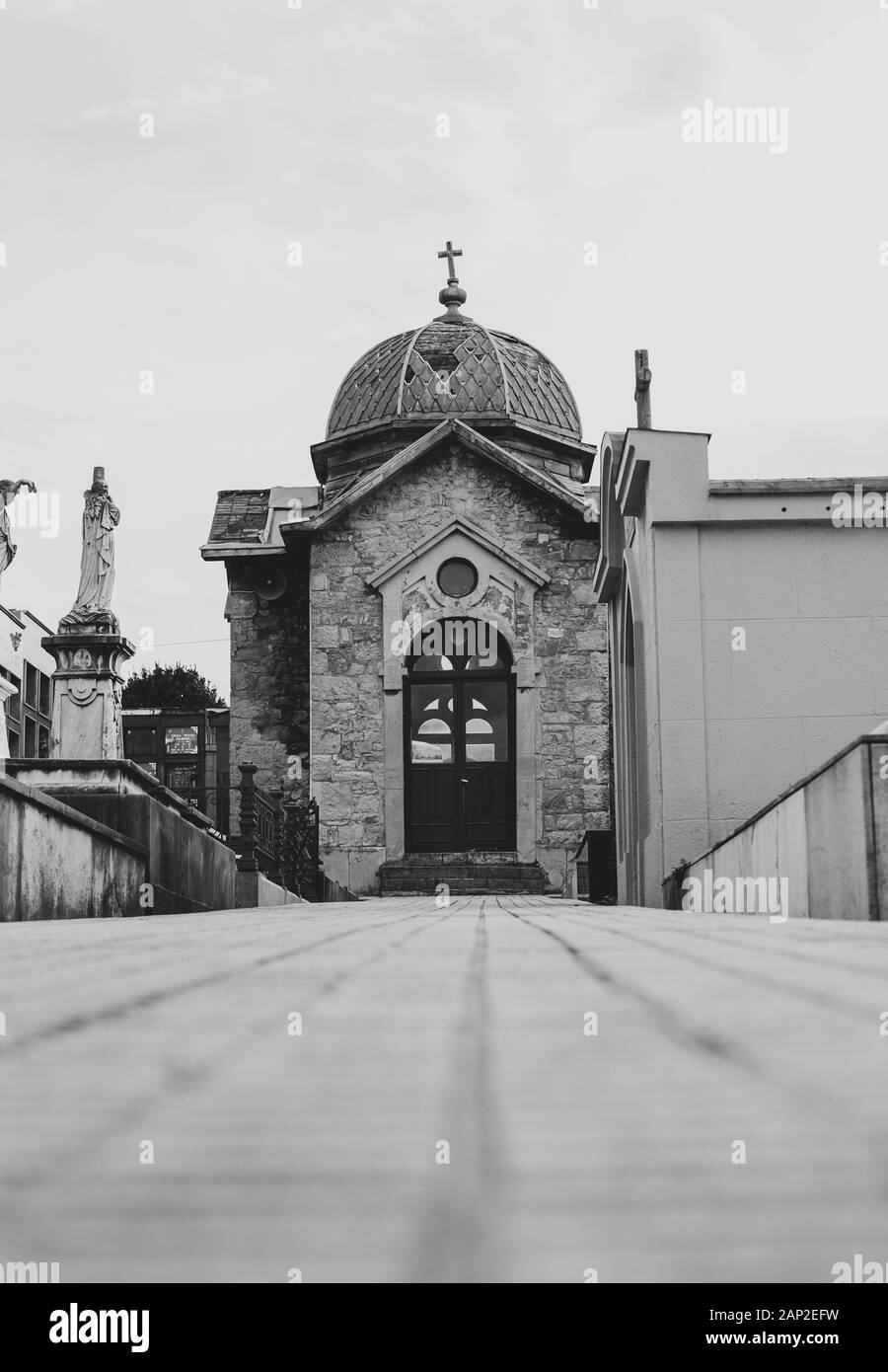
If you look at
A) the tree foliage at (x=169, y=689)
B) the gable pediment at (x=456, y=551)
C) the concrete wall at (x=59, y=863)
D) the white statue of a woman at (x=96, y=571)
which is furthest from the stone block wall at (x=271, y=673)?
the tree foliage at (x=169, y=689)

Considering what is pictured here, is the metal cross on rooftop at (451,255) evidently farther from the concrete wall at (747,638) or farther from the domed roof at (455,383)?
the concrete wall at (747,638)

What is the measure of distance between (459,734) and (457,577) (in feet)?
8.19

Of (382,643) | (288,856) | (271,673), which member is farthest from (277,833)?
(271,673)

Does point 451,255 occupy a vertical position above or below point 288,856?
above

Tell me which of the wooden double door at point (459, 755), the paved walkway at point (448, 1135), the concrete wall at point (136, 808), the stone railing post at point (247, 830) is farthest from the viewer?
the wooden double door at point (459, 755)

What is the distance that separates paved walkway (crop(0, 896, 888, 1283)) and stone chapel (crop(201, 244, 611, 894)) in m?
19.6

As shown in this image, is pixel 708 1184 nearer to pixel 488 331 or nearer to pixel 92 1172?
pixel 92 1172

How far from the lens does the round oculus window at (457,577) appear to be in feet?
74.7

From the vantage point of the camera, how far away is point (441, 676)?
22.8 m

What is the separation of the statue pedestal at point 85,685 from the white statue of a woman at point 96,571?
244 millimetres

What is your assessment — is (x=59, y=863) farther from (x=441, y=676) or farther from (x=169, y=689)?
(x=169, y=689)

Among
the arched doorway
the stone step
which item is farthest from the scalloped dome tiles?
the stone step

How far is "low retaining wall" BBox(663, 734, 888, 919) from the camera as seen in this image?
17.9 ft

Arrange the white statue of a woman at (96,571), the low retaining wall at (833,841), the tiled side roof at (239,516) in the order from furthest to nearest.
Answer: the tiled side roof at (239,516) → the white statue of a woman at (96,571) → the low retaining wall at (833,841)
